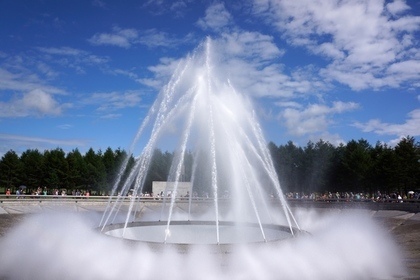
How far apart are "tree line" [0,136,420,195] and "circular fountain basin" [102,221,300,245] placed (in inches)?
1829

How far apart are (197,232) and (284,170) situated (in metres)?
65.1

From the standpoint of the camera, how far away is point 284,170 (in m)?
84.7

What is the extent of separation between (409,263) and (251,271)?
26.1ft

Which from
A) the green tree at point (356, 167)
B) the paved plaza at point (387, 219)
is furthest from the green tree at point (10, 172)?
the green tree at point (356, 167)

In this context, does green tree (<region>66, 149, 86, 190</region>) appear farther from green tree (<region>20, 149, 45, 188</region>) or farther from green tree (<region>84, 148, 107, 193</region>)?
green tree (<region>20, 149, 45, 188</region>)

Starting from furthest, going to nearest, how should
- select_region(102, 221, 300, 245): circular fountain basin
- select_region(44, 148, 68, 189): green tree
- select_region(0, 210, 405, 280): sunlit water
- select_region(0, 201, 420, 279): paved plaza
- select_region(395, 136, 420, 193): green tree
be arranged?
1. select_region(44, 148, 68, 189): green tree
2. select_region(395, 136, 420, 193): green tree
3. select_region(0, 201, 420, 279): paved plaza
4. select_region(102, 221, 300, 245): circular fountain basin
5. select_region(0, 210, 405, 280): sunlit water

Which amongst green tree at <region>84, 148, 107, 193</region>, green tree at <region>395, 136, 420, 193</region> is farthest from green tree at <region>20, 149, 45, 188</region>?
green tree at <region>395, 136, 420, 193</region>

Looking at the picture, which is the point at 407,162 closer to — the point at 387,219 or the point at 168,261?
the point at 387,219

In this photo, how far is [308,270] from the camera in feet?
44.3

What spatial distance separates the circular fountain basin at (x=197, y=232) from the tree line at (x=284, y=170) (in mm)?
46458

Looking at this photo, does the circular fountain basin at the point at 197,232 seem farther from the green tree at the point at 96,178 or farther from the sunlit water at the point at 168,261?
the green tree at the point at 96,178

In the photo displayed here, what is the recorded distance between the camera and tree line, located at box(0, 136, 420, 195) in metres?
69.8

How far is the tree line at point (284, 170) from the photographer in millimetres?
69812

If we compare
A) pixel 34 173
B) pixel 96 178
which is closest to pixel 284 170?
pixel 96 178
